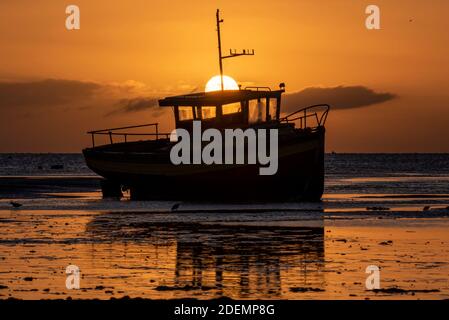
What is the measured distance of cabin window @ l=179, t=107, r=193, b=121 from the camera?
138 ft

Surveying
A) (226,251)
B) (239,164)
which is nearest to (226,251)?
(226,251)

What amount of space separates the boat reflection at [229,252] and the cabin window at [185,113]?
8.99 m

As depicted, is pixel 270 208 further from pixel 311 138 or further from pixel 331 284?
pixel 331 284

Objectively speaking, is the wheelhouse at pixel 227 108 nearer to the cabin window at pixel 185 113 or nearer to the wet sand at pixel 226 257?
the cabin window at pixel 185 113

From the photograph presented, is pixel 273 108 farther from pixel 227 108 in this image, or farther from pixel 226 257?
pixel 226 257

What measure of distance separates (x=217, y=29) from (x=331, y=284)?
95.4ft

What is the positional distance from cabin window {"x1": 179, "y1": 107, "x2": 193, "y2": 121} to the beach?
5190 mm

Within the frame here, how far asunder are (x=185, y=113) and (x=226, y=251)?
808 inches

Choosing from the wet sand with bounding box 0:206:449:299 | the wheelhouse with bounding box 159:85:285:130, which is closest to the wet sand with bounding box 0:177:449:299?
the wet sand with bounding box 0:206:449:299

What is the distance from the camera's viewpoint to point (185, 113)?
42.3m

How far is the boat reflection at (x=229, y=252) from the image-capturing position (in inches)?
659

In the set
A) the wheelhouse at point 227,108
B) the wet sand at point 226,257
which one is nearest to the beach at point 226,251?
the wet sand at point 226,257

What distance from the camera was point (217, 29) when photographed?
44594mm
